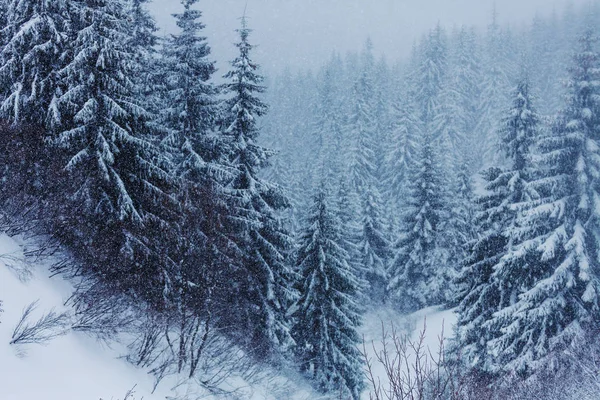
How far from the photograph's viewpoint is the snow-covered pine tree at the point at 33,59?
1117cm

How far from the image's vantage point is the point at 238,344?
48.0 feet

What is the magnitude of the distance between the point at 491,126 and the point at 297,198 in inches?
1077

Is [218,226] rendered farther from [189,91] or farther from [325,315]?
[325,315]

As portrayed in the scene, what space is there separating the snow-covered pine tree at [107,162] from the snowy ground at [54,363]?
5.13 feet

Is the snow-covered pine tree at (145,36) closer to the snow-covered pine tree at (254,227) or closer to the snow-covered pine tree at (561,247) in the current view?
the snow-covered pine tree at (254,227)

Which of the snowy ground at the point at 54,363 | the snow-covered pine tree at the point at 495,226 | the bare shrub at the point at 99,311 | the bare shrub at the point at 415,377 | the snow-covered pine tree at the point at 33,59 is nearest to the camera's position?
the bare shrub at the point at 415,377

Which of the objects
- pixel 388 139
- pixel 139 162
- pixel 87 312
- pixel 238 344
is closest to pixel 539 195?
pixel 238 344

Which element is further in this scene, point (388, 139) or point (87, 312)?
point (388, 139)

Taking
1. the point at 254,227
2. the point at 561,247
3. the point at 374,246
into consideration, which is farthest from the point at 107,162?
the point at 374,246

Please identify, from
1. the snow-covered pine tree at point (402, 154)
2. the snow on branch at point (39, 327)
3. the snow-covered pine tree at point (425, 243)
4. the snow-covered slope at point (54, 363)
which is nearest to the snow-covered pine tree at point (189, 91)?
the snow-covered slope at point (54, 363)

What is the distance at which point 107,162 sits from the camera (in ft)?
38.8

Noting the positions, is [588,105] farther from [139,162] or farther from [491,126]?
[491,126]

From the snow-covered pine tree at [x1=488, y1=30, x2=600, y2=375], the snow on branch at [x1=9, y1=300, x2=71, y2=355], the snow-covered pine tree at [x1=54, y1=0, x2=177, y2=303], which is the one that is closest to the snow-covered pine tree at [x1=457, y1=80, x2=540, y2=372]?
the snow-covered pine tree at [x1=488, y1=30, x2=600, y2=375]

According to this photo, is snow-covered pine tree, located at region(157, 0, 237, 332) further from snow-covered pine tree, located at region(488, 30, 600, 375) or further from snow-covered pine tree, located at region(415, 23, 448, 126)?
snow-covered pine tree, located at region(415, 23, 448, 126)
